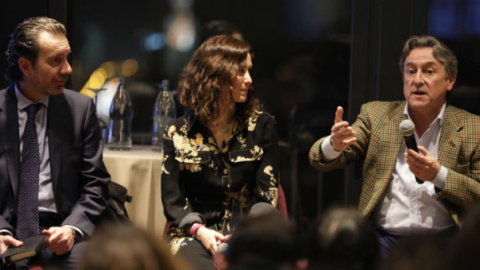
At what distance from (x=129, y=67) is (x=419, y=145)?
7.06 ft

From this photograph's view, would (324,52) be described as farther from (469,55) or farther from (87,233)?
(87,233)

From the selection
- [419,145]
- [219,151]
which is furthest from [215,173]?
[419,145]

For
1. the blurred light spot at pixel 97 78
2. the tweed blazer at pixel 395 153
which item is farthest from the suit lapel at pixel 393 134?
the blurred light spot at pixel 97 78

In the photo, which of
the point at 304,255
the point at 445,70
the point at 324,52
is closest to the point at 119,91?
the point at 324,52

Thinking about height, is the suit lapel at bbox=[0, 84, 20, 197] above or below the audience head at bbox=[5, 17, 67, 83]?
below

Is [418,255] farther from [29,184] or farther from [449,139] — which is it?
[29,184]

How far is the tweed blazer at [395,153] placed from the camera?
2885 mm

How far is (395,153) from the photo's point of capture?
3043 millimetres

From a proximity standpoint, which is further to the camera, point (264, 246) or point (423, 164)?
point (423, 164)

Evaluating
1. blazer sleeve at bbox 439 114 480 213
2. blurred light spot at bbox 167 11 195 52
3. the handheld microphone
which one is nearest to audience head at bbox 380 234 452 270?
the handheld microphone

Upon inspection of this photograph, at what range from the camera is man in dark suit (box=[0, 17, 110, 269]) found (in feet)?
9.55

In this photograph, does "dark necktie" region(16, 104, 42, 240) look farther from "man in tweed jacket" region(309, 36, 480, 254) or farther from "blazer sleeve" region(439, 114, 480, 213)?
"blazer sleeve" region(439, 114, 480, 213)

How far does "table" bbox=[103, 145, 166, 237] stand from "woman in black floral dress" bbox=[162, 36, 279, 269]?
22.5 inches

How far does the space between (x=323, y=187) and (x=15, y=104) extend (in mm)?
2113
